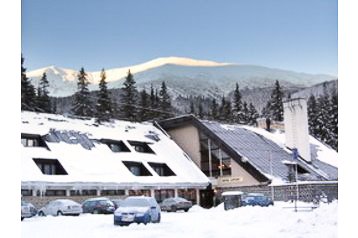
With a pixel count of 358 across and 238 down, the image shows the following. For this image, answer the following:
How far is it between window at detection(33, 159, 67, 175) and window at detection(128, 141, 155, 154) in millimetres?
2469

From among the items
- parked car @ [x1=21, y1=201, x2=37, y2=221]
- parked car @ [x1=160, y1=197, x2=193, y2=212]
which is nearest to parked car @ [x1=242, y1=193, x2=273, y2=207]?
parked car @ [x1=160, y1=197, x2=193, y2=212]

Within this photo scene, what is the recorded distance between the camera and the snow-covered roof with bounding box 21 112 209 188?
9164 millimetres

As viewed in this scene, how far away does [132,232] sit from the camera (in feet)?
12.4

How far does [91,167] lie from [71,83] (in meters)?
5.32

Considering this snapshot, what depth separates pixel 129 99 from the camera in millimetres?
7043

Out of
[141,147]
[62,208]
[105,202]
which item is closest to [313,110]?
[105,202]

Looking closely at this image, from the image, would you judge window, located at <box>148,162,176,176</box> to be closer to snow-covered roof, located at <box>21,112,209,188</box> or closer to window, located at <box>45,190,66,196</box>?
snow-covered roof, located at <box>21,112,209,188</box>

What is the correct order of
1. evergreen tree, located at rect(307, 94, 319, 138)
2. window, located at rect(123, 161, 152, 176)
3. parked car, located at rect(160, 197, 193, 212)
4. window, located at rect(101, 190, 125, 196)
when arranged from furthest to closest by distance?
window, located at rect(123, 161, 152, 176) → window, located at rect(101, 190, 125, 196) → parked car, located at rect(160, 197, 193, 212) → evergreen tree, located at rect(307, 94, 319, 138)

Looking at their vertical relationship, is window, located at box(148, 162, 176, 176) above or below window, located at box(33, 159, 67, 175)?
below

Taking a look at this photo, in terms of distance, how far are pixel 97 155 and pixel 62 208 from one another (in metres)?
2.25

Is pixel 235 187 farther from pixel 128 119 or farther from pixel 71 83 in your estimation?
pixel 71 83

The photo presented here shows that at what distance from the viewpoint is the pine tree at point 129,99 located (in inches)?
185

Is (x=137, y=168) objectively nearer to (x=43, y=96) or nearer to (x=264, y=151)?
(x=264, y=151)
